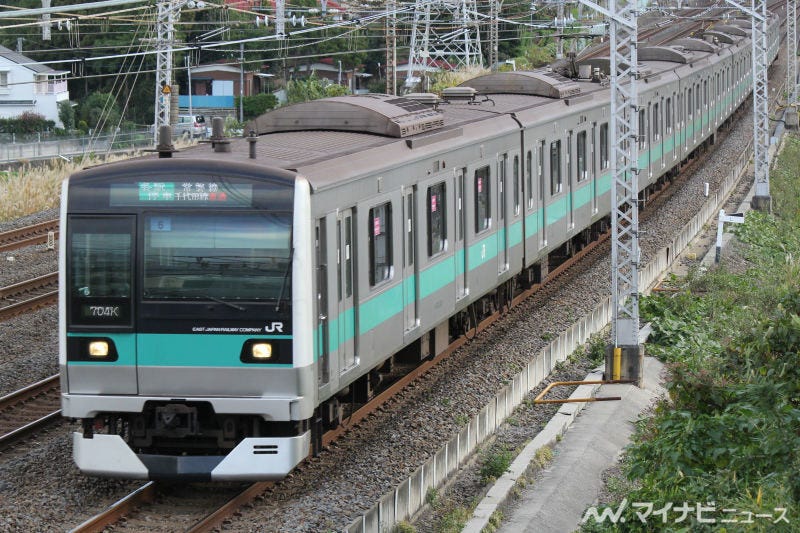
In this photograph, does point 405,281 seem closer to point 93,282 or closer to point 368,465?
point 368,465

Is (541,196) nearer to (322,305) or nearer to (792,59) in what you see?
(322,305)

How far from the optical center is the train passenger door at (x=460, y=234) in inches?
508

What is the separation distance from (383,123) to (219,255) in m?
3.42

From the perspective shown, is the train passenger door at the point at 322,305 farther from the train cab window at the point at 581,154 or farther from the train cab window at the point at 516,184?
the train cab window at the point at 581,154

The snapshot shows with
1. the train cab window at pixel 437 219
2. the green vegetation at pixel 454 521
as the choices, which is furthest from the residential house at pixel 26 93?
the green vegetation at pixel 454 521

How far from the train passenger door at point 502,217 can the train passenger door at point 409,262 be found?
117 inches

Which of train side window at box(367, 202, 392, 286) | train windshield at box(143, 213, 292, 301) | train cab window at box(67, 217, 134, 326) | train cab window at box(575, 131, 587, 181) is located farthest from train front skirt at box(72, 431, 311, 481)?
train cab window at box(575, 131, 587, 181)

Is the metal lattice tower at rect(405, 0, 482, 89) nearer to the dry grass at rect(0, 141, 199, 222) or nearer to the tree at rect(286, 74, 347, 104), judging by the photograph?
the tree at rect(286, 74, 347, 104)

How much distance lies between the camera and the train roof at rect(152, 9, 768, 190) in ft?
32.4

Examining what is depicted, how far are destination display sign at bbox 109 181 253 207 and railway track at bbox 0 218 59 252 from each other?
433 inches

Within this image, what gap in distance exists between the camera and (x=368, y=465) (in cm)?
1017

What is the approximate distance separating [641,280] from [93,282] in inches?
390

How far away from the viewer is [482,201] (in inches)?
542

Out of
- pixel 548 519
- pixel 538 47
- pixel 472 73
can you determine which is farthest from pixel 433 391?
pixel 538 47
